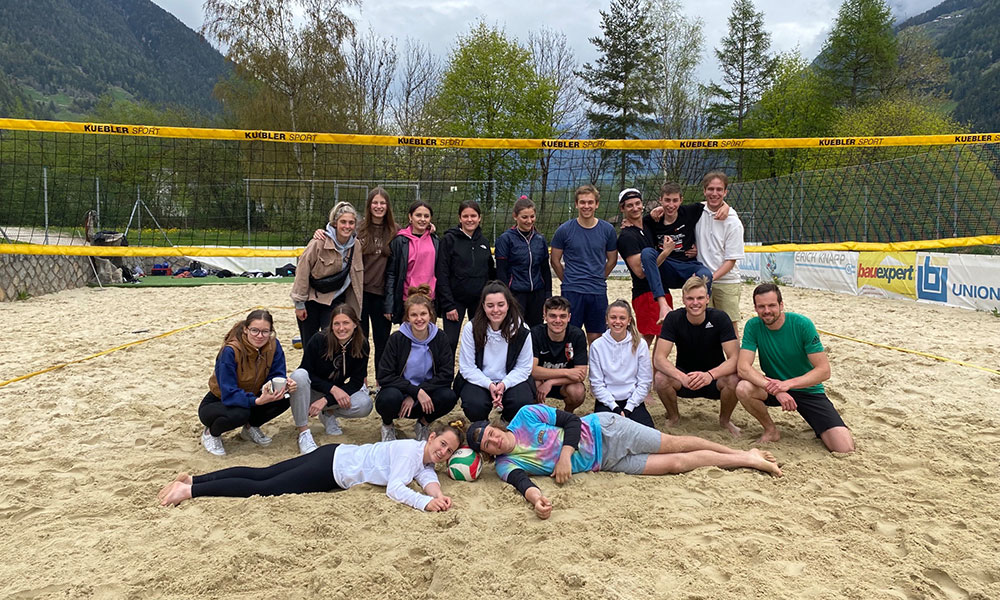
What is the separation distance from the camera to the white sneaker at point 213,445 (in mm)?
3277

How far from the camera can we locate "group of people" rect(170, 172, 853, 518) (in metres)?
2.88

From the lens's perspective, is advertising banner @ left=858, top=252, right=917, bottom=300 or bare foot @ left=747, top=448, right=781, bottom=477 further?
advertising banner @ left=858, top=252, right=917, bottom=300

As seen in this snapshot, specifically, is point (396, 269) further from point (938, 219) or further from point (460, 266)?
point (938, 219)

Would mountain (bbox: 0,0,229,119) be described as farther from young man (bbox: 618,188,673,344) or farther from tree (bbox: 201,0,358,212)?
young man (bbox: 618,188,673,344)

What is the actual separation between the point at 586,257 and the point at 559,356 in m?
0.82

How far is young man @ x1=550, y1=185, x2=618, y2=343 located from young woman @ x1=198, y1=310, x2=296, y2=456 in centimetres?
196

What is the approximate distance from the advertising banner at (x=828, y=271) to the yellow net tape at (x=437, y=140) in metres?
3.04

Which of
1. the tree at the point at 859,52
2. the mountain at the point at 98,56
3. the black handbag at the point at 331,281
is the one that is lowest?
the black handbag at the point at 331,281

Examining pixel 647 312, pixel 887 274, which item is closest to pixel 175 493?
pixel 647 312

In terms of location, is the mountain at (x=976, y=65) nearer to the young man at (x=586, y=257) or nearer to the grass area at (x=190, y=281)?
the grass area at (x=190, y=281)

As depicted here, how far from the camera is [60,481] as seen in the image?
2840 mm

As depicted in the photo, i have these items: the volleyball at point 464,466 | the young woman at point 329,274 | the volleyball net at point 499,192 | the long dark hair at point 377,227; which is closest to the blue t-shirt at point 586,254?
the long dark hair at point 377,227

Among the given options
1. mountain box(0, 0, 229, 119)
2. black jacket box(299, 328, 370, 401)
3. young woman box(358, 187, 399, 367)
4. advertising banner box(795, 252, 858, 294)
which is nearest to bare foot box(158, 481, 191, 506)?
black jacket box(299, 328, 370, 401)

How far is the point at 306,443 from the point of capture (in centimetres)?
335
